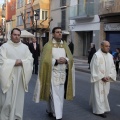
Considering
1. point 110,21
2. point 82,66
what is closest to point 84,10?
point 110,21

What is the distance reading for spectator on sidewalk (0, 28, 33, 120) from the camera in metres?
6.26

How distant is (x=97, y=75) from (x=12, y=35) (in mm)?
2297

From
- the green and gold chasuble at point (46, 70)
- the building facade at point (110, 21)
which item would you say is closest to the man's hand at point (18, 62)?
the green and gold chasuble at point (46, 70)

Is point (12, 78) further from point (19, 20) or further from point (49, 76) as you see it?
point (19, 20)

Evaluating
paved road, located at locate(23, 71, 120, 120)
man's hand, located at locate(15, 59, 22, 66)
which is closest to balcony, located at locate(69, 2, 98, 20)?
paved road, located at locate(23, 71, 120, 120)

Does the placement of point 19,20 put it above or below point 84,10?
below

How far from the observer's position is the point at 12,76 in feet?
20.9

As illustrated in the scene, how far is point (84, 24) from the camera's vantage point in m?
33.2

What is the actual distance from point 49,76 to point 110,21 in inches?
833

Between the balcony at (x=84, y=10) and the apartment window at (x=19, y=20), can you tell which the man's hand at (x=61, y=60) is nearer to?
the balcony at (x=84, y=10)

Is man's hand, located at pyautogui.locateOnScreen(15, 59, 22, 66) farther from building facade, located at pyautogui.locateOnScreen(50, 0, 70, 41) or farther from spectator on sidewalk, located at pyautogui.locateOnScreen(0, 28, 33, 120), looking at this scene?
building facade, located at pyautogui.locateOnScreen(50, 0, 70, 41)

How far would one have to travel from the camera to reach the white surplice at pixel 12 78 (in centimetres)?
626

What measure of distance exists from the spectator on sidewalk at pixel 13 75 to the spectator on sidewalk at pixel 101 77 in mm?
1832

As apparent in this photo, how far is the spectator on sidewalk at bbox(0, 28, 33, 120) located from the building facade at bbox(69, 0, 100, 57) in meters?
24.0
